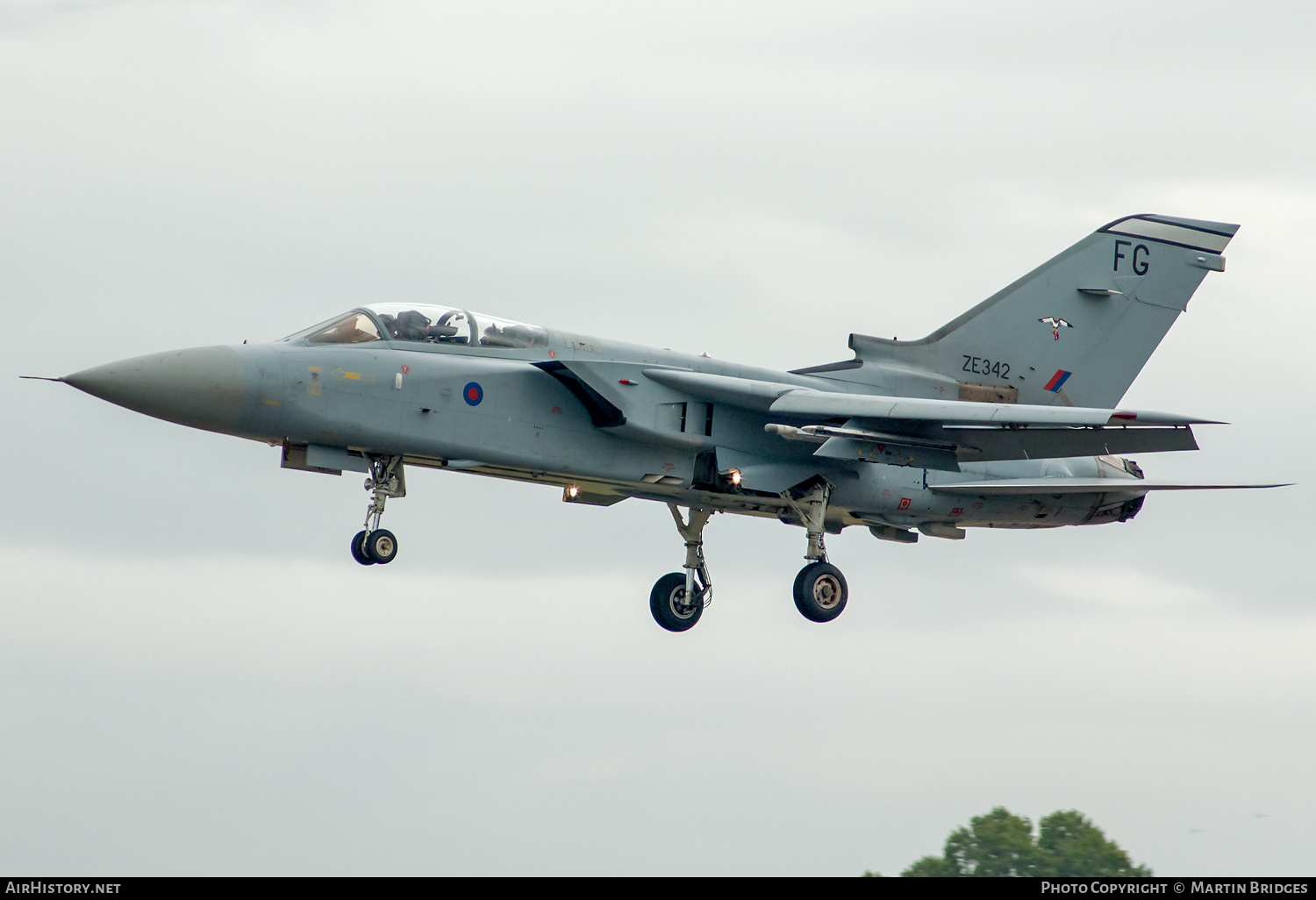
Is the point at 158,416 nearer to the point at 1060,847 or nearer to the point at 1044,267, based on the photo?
the point at 1044,267

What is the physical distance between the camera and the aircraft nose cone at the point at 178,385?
1734cm

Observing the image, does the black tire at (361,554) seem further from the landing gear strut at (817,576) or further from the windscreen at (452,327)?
the landing gear strut at (817,576)

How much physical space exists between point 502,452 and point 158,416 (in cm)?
388

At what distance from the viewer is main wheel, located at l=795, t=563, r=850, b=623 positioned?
20953 millimetres

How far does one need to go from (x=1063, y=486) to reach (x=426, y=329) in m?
8.86

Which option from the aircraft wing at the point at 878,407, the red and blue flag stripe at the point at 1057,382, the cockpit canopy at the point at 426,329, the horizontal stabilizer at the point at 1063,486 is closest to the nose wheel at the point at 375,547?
the cockpit canopy at the point at 426,329

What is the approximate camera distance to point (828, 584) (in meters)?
21.1

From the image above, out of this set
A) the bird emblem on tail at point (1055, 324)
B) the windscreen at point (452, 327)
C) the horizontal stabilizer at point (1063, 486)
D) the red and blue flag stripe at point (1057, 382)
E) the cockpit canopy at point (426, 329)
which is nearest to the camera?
the cockpit canopy at point (426, 329)

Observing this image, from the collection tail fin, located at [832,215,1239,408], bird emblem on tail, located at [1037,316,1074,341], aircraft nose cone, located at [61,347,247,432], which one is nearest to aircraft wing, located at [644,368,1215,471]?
tail fin, located at [832,215,1239,408]

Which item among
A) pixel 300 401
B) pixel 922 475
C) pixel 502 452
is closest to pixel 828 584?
pixel 922 475

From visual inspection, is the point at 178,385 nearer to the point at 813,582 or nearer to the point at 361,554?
the point at 361,554

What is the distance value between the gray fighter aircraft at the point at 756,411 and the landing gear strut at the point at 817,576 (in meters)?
0.03

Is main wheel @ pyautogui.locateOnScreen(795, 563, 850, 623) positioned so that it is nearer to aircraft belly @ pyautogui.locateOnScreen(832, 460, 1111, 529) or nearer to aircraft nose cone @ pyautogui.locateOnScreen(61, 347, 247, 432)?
aircraft belly @ pyautogui.locateOnScreen(832, 460, 1111, 529)

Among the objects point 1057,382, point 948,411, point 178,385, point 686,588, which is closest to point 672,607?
point 686,588
